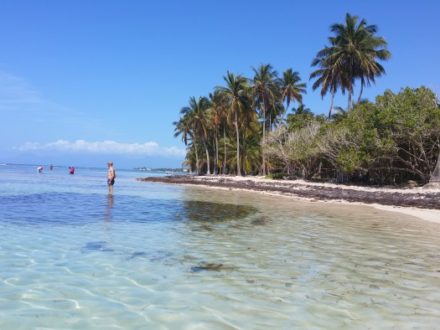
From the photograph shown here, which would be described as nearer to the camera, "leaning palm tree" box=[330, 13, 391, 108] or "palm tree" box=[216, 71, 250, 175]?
"leaning palm tree" box=[330, 13, 391, 108]

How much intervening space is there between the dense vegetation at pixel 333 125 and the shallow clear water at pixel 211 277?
22.7 metres

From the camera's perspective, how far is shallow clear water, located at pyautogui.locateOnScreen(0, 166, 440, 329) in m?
4.83

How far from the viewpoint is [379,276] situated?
6977 millimetres

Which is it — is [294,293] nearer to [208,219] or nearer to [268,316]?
[268,316]

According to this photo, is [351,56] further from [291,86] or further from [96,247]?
[96,247]

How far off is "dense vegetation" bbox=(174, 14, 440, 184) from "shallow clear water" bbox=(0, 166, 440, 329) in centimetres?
2266

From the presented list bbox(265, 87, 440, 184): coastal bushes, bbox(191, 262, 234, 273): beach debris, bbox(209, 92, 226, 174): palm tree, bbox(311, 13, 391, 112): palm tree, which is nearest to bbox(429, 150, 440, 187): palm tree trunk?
bbox(265, 87, 440, 184): coastal bushes

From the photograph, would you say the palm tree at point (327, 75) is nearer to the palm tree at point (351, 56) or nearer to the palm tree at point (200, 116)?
the palm tree at point (351, 56)

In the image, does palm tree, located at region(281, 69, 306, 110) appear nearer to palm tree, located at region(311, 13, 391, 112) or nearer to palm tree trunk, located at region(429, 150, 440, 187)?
palm tree, located at region(311, 13, 391, 112)

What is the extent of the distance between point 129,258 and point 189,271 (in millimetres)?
1403

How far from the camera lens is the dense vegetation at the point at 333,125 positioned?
107ft

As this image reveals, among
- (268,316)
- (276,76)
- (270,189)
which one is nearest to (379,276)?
(268,316)

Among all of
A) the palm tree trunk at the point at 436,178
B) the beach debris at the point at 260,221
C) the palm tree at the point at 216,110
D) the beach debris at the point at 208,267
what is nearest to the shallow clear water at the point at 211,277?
the beach debris at the point at 208,267

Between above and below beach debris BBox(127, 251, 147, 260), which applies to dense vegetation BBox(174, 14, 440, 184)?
above
